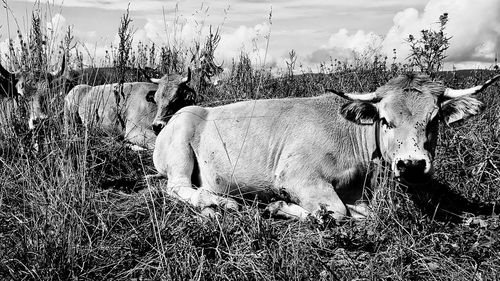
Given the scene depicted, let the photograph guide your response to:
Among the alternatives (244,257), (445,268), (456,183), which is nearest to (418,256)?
(445,268)

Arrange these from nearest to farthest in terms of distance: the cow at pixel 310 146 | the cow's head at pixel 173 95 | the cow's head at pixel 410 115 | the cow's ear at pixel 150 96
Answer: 1. the cow's head at pixel 410 115
2. the cow at pixel 310 146
3. the cow's head at pixel 173 95
4. the cow's ear at pixel 150 96

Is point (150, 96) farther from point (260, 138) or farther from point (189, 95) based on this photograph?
point (260, 138)

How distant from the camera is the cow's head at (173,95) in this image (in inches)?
404

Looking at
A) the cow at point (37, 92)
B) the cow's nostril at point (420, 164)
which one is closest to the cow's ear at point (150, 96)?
the cow at point (37, 92)

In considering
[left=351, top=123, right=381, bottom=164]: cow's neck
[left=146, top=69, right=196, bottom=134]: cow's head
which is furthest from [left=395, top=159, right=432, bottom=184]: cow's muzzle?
[left=146, top=69, right=196, bottom=134]: cow's head

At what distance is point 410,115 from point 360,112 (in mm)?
606

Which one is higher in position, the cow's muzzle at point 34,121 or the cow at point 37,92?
the cow at point 37,92

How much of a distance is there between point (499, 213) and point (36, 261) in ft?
13.5

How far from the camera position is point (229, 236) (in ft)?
14.4

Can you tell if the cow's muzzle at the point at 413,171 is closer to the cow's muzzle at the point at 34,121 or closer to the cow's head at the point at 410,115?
the cow's head at the point at 410,115

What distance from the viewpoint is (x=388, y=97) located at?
17.5 ft

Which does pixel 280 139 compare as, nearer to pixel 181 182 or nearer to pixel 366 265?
pixel 181 182

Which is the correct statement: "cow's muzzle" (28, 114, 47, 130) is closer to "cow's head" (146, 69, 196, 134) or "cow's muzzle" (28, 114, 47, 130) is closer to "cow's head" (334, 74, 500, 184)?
"cow's head" (334, 74, 500, 184)

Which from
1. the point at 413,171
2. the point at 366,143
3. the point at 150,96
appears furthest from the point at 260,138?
the point at 150,96
